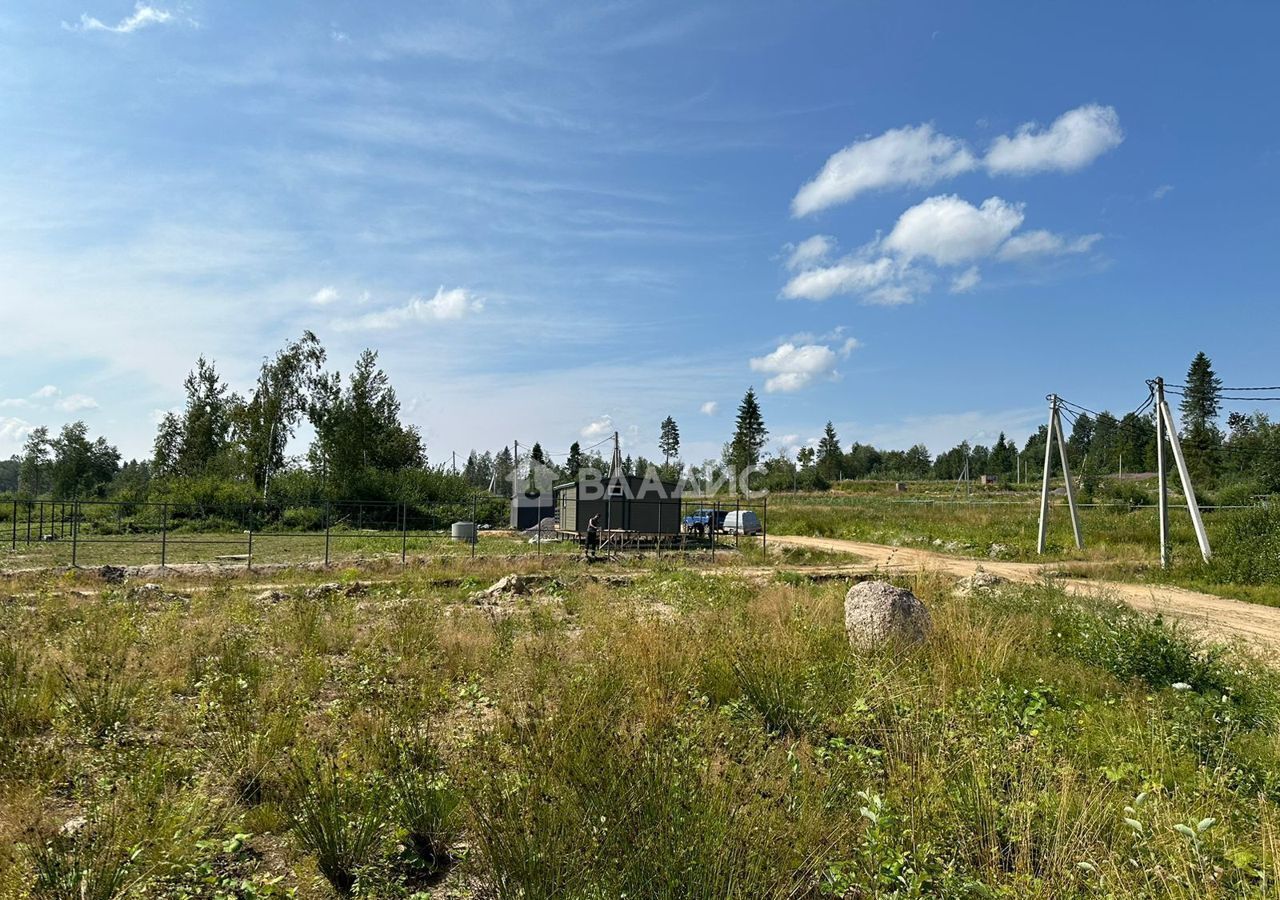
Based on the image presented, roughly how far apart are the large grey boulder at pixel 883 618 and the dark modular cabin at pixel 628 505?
1979cm

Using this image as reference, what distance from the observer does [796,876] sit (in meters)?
3.26

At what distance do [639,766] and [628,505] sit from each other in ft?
81.3

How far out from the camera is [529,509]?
38.5 m

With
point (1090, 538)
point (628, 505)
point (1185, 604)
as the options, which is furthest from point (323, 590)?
point (1090, 538)

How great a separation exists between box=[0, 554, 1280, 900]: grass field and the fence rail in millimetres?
10911

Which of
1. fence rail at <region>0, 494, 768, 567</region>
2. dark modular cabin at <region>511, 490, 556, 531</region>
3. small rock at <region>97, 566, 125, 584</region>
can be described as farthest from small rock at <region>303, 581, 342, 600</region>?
dark modular cabin at <region>511, 490, 556, 531</region>

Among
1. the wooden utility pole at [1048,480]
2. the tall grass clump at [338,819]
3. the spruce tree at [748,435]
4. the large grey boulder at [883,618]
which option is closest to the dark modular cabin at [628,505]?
the wooden utility pole at [1048,480]

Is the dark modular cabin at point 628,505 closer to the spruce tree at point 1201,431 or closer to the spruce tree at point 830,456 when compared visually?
the spruce tree at point 1201,431

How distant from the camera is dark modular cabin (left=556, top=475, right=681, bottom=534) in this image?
2803 cm

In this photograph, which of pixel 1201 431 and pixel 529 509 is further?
pixel 1201 431

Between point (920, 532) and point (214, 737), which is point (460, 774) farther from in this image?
point (920, 532)

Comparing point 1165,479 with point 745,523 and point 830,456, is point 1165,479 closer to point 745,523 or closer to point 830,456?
point 745,523

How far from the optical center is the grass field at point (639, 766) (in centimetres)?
297

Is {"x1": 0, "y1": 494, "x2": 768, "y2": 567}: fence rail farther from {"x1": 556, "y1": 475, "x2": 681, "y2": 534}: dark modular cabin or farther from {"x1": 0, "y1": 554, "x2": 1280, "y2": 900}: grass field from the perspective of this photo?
{"x1": 0, "y1": 554, "x2": 1280, "y2": 900}: grass field
